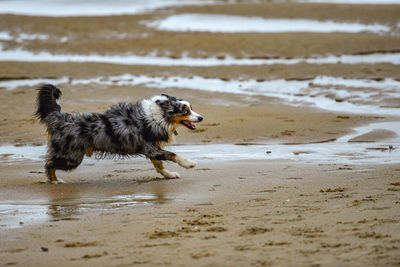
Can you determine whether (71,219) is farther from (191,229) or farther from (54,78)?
(54,78)

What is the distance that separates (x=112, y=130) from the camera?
30.9 ft

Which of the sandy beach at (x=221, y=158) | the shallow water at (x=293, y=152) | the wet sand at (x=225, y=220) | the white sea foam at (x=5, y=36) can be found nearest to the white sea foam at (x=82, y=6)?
the white sea foam at (x=5, y=36)

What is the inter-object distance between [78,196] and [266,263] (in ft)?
12.5

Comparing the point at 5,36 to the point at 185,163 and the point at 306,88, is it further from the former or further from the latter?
the point at 185,163

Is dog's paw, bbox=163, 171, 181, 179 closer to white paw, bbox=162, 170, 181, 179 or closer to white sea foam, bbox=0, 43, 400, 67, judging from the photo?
white paw, bbox=162, 170, 181, 179

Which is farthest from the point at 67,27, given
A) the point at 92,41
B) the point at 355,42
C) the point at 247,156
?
the point at 247,156

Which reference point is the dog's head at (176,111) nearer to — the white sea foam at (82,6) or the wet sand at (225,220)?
the wet sand at (225,220)

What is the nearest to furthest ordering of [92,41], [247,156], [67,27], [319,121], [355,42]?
1. [247,156]
2. [319,121]
3. [355,42]
4. [92,41]
5. [67,27]

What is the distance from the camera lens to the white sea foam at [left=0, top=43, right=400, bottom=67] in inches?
840

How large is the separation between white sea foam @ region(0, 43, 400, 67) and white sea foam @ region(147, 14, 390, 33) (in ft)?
14.1

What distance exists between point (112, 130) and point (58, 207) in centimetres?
194

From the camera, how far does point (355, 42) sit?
938 inches

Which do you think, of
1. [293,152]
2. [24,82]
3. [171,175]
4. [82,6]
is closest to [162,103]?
[171,175]

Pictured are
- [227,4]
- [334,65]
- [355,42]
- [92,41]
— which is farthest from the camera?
[227,4]
